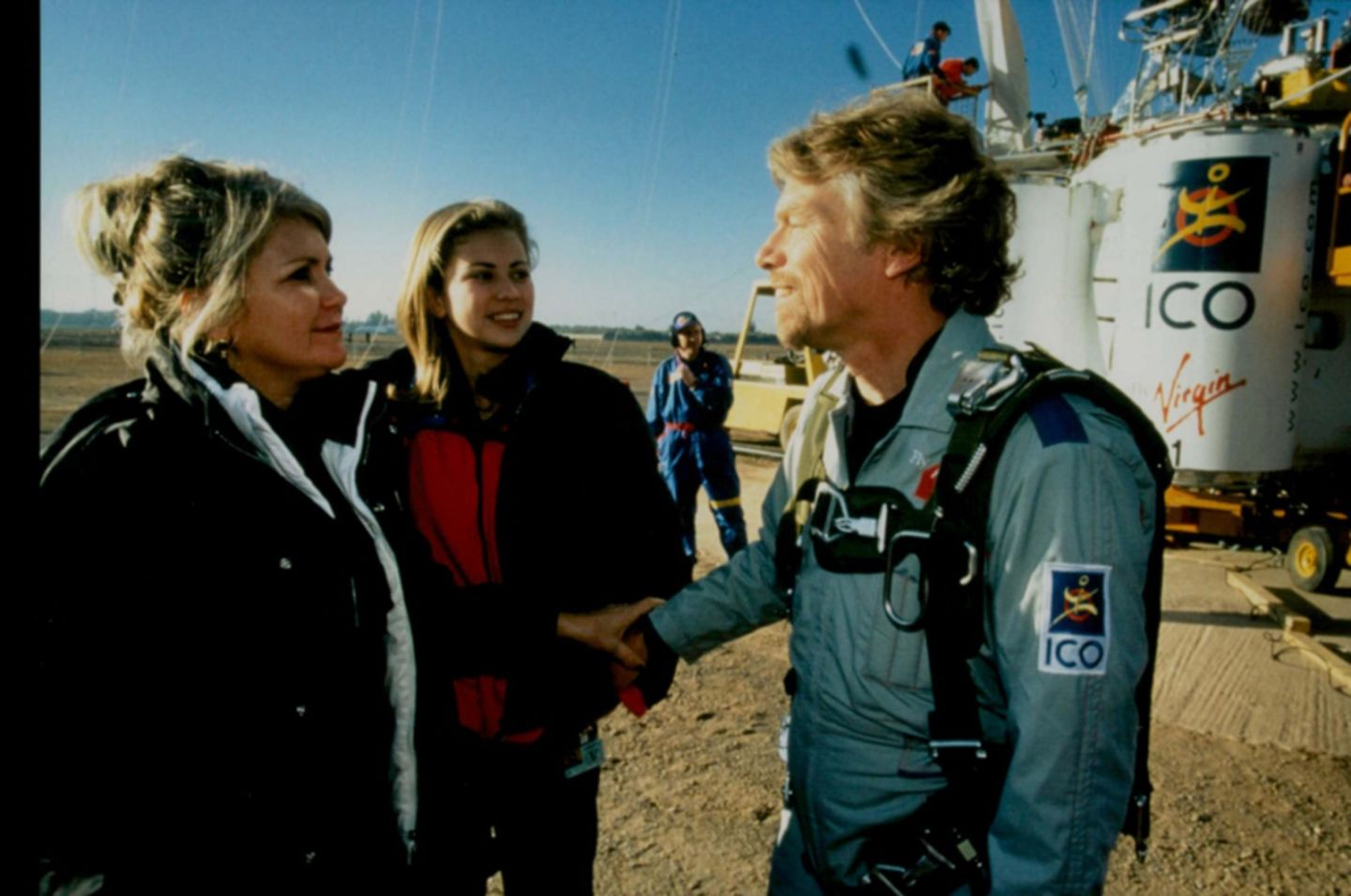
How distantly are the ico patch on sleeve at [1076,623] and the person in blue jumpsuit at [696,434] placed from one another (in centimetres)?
576

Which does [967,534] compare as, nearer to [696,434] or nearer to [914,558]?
Answer: [914,558]

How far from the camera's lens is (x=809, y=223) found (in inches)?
69.3

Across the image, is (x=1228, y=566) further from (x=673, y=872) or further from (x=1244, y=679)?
(x=673, y=872)

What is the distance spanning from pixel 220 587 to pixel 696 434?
19.0 feet

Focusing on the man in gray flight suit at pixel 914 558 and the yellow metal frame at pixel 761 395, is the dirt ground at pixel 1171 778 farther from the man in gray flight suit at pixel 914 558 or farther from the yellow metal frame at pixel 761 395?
the yellow metal frame at pixel 761 395

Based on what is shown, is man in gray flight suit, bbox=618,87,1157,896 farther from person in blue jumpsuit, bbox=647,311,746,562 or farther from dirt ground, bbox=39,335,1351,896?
person in blue jumpsuit, bbox=647,311,746,562

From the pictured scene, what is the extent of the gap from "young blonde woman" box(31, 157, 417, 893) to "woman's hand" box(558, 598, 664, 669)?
58cm

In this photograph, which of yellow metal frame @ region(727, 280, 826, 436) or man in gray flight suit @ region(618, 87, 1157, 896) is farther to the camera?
yellow metal frame @ region(727, 280, 826, 436)

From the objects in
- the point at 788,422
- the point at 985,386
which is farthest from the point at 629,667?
the point at 788,422

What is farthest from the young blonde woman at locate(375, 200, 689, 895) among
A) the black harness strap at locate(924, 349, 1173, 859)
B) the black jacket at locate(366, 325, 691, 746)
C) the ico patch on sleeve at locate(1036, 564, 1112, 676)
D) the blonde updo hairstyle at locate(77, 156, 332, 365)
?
the ico patch on sleeve at locate(1036, 564, 1112, 676)

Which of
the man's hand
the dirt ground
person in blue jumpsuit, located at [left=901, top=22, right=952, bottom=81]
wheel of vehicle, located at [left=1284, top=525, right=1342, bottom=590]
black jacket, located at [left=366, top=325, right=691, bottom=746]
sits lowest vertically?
the dirt ground

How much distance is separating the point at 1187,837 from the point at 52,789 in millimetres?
3677

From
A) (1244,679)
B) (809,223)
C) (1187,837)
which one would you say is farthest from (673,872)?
(1244,679)

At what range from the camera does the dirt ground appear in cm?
294
